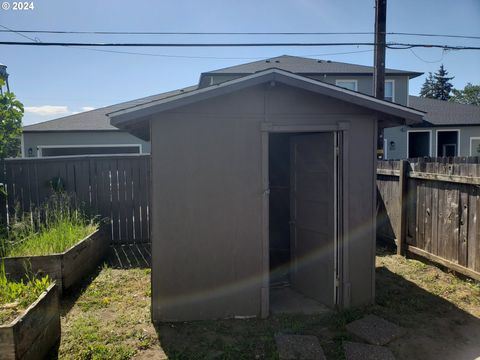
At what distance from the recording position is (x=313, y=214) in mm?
4598

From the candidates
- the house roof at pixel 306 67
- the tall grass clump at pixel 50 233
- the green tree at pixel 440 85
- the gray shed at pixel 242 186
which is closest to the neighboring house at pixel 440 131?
the house roof at pixel 306 67

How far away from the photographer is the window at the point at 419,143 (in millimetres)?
18633

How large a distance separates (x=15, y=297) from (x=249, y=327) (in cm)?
223

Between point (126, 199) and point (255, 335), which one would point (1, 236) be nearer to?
point (126, 199)

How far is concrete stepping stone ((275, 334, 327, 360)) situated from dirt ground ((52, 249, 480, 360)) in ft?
0.28

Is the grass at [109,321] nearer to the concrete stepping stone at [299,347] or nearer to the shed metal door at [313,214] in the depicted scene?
the concrete stepping stone at [299,347]

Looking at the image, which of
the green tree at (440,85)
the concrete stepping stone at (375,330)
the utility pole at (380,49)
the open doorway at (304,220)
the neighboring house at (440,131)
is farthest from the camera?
the green tree at (440,85)

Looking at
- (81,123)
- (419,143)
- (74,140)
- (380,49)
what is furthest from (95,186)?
(419,143)

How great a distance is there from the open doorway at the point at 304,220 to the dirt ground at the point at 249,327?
1.58 ft

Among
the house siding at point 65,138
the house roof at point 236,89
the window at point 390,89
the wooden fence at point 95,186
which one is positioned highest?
the window at point 390,89

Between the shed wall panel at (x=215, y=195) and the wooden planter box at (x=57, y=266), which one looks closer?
the shed wall panel at (x=215, y=195)

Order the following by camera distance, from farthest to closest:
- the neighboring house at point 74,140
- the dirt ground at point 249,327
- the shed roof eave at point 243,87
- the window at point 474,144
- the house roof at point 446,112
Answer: the window at point 474,144 < the house roof at point 446,112 < the neighboring house at point 74,140 < the shed roof eave at point 243,87 < the dirt ground at point 249,327

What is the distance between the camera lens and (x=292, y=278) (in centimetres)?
510

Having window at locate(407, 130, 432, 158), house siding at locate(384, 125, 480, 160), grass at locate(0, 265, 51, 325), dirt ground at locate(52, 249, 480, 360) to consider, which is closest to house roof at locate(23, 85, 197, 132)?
house siding at locate(384, 125, 480, 160)
